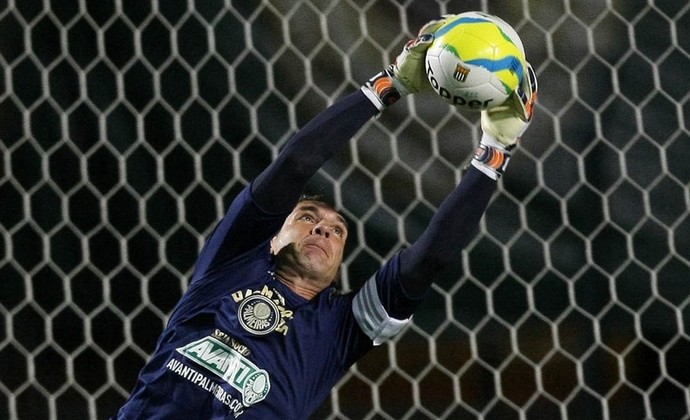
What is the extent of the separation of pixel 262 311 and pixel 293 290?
0.18 ft

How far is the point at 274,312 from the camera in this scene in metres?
1.30

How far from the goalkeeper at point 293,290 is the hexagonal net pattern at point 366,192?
452mm

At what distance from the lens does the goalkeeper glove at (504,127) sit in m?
1.22

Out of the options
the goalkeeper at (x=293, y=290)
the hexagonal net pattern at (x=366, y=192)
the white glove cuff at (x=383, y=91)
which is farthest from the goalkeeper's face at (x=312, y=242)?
the hexagonal net pattern at (x=366, y=192)

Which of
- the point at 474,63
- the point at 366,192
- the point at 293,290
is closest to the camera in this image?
the point at 474,63

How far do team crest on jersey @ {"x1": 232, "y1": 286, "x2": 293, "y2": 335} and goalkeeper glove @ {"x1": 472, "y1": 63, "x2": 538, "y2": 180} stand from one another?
267 millimetres

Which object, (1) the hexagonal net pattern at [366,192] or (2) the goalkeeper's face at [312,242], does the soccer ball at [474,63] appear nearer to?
(2) the goalkeeper's face at [312,242]

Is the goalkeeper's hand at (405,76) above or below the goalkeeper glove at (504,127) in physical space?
above

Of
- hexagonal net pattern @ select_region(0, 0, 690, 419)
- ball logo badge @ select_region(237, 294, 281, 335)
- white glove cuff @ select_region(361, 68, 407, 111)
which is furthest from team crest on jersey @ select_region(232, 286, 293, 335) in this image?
hexagonal net pattern @ select_region(0, 0, 690, 419)

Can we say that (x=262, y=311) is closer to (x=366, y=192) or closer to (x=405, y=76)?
(x=405, y=76)

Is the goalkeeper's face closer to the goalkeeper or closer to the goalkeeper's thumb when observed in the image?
the goalkeeper

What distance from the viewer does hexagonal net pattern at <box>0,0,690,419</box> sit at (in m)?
1.77

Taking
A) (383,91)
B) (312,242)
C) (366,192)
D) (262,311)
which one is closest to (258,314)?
(262,311)

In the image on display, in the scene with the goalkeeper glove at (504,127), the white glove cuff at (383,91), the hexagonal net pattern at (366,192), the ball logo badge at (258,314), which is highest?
the white glove cuff at (383,91)
